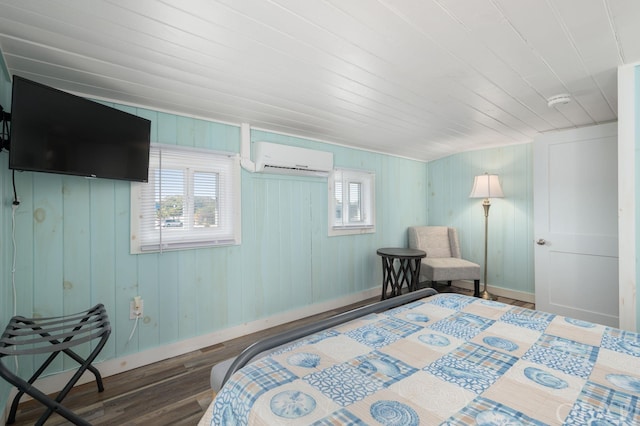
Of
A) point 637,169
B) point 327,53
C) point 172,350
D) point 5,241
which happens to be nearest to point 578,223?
point 637,169

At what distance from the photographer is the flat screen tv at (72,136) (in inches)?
60.2

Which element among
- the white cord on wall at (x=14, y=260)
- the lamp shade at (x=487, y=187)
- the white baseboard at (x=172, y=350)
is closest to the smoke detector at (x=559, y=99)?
the lamp shade at (x=487, y=187)

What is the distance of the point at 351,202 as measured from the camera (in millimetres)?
3979

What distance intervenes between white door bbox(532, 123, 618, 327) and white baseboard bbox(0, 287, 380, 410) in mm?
2342

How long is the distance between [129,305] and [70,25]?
1.84 m

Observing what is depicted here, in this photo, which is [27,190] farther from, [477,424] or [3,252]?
[477,424]

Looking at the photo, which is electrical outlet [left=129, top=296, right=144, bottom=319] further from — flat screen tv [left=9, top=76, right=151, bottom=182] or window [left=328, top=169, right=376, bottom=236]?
window [left=328, top=169, right=376, bottom=236]

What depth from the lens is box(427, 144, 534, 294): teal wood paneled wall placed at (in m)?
3.93

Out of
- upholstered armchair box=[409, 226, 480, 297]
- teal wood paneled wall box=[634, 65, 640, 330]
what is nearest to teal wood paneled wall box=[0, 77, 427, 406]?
upholstered armchair box=[409, 226, 480, 297]

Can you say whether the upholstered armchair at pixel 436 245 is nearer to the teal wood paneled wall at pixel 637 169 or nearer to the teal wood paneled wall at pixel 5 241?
the teal wood paneled wall at pixel 637 169

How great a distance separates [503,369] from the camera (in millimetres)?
1141

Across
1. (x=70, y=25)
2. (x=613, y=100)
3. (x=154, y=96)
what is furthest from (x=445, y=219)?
(x=70, y=25)

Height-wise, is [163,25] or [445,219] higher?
[163,25]

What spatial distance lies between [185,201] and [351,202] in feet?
6.83
